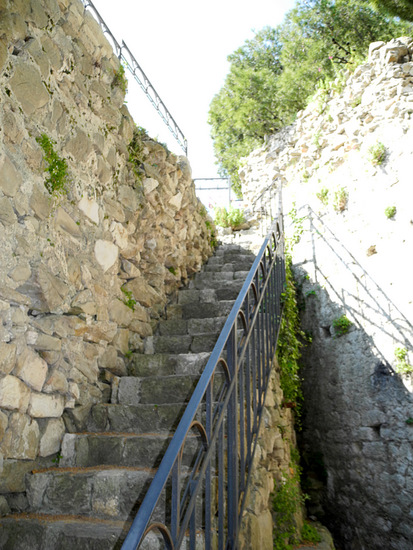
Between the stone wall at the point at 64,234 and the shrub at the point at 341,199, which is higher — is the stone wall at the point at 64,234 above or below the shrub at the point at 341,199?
below

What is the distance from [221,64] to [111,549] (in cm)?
1200

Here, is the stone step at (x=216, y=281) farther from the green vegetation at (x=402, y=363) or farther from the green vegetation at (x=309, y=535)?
the green vegetation at (x=309, y=535)

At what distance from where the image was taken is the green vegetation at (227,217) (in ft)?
24.6

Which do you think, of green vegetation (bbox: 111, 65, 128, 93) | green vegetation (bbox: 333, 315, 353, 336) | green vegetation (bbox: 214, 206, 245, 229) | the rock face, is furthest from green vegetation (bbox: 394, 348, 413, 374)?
green vegetation (bbox: 214, 206, 245, 229)

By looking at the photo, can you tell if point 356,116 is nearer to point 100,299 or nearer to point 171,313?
point 171,313

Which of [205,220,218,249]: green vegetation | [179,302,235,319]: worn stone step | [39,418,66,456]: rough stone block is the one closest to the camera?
[39,418,66,456]: rough stone block

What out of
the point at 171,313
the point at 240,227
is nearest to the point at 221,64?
the point at 240,227

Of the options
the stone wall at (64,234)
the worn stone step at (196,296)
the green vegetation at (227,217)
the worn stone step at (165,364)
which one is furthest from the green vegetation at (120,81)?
the green vegetation at (227,217)

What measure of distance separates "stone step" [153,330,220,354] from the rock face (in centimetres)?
175

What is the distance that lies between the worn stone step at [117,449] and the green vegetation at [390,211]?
3.32 metres

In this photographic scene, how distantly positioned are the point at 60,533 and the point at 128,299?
180cm

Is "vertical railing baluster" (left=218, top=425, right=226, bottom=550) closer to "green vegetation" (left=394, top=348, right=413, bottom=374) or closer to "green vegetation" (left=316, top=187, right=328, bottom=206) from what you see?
"green vegetation" (left=394, top=348, right=413, bottom=374)

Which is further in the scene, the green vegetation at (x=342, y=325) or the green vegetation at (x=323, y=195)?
the green vegetation at (x=323, y=195)

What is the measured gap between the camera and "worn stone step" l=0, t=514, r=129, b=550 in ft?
6.00
